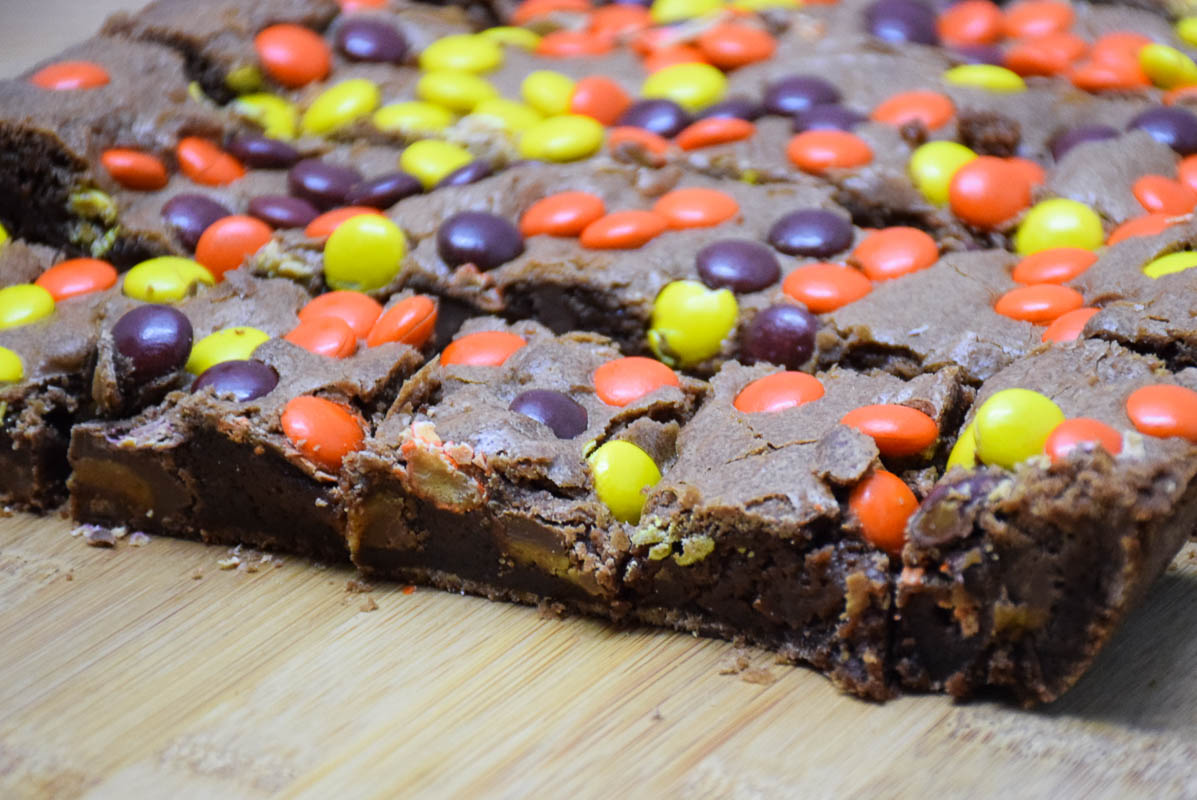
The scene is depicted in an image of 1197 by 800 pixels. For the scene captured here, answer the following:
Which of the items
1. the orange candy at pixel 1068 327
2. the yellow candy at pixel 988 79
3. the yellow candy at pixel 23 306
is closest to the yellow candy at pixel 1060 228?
the orange candy at pixel 1068 327

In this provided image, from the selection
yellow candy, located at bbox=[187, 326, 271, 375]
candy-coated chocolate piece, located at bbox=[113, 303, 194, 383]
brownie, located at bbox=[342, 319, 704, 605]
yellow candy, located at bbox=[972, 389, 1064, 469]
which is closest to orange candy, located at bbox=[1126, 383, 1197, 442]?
yellow candy, located at bbox=[972, 389, 1064, 469]

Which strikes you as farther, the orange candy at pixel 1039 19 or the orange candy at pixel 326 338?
the orange candy at pixel 1039 19

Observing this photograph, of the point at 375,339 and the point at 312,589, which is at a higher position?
the point at 375,339

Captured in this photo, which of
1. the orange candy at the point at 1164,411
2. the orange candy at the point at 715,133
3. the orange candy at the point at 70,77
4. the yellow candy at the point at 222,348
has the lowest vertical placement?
the orange candy at the point at 1164,411

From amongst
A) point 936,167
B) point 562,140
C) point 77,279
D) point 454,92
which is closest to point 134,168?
point 77,279

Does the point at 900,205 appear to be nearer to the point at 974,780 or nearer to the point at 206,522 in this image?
the point at 974,780

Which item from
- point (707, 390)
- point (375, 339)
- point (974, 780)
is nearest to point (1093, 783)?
point (974, 780)

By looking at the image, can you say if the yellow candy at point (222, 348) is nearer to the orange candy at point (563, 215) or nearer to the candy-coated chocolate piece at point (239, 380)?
the candy-coated chocolate piece at point (239, 380)
